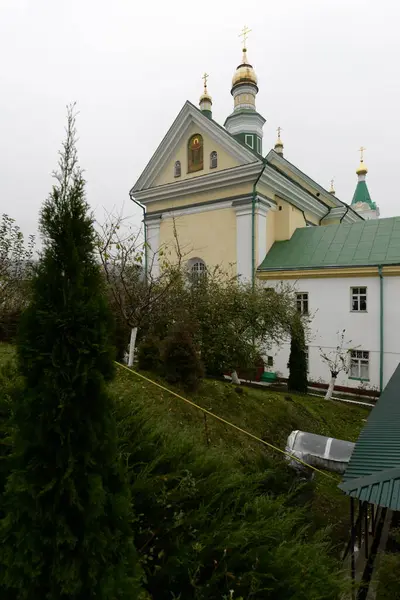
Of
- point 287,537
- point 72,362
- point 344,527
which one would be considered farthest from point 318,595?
point 344,527

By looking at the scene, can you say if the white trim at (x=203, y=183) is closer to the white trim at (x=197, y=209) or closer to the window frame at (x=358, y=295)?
the white trim at (x=197, y=209)

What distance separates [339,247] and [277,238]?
11.8 ft

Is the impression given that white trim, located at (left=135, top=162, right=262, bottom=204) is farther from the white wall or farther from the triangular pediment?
the white wall

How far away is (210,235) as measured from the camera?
757 inches

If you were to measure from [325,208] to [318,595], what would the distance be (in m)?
24.7

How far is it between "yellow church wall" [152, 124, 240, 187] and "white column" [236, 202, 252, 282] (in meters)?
2.63

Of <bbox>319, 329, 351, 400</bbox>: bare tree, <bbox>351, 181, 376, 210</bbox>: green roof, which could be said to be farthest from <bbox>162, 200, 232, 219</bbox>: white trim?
<bbox>351, 181, 376, 210</bbox>: green roof

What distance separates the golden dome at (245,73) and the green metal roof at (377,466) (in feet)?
90.9

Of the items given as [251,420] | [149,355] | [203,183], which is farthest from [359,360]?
[203,183]

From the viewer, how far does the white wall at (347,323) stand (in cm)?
1486

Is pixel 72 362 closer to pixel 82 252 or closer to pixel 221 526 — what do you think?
pixel 82 252

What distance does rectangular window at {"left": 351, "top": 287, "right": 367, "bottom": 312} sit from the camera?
50.8 ft

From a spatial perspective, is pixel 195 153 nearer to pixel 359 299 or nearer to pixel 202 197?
pixel 202 197

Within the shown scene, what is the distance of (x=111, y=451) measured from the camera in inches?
88.2
